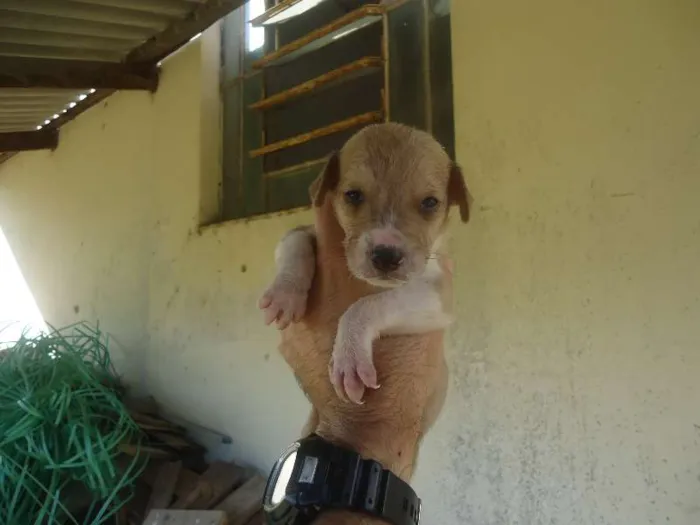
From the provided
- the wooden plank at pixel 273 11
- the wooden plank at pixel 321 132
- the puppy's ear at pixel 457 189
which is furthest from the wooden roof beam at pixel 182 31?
the puppy's ear at pixel 457 189

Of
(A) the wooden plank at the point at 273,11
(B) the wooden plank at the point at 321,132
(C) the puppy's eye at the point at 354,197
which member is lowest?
(C) the puppy's eye at the point at 354,197

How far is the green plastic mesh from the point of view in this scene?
3.18m

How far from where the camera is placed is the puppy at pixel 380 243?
941mm

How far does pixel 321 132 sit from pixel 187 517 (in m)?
2.12

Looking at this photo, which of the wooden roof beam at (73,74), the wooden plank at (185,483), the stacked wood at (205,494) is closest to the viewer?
the stacked wood at (205,494)

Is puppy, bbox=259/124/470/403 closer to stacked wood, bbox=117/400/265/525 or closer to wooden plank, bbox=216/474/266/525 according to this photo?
stacked wood, bbox=117/400/265/525

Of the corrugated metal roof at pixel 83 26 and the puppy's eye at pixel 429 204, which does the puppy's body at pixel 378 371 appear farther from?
the corrugated metal roof at pixel 83 26

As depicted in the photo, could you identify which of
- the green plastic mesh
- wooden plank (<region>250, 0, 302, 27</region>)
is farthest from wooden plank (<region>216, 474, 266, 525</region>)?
wooden plank (<region>250, 0, 302, 27</region>)

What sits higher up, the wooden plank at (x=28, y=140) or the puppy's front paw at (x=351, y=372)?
the wooden plank at (x=28, y=140)

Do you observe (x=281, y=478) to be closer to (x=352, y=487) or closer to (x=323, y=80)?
(x=352, y=487)

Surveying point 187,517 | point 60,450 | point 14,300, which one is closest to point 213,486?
point 187,517

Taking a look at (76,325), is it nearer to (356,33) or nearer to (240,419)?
(240,419)

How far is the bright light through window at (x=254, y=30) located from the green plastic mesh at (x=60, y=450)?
2478 millimetres

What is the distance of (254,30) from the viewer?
4289mm
